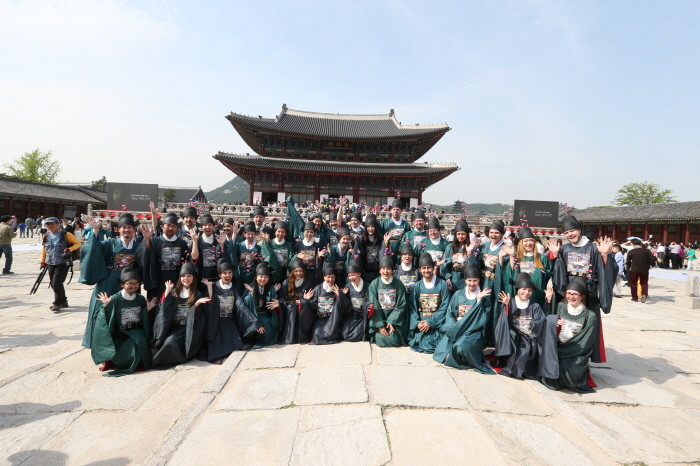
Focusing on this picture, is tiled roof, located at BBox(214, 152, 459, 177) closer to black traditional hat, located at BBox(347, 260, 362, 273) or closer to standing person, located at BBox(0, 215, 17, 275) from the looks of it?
standing person, located at BBox(0, 215, 17, 275)

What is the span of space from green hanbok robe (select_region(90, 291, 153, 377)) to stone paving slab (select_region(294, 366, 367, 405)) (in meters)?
2.19

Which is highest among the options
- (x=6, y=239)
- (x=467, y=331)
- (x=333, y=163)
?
(x=333, y=163)

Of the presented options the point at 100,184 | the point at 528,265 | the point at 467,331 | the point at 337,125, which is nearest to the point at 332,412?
the point at 467,331

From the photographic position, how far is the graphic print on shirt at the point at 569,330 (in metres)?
4.20

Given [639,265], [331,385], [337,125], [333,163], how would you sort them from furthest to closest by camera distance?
[337,125] < [333,163] < [639,265] < [331,385]

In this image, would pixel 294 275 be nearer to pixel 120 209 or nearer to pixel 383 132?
pixel 120 209

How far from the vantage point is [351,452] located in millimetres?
2766

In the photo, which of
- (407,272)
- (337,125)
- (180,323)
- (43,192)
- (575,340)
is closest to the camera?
(575,340)

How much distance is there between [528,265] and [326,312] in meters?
3.14

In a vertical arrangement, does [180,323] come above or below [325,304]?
below

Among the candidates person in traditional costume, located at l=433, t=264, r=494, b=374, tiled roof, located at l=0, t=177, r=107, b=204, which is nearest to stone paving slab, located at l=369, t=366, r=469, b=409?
person in traditional costume, located at l=433, t=264, r=494, b=374

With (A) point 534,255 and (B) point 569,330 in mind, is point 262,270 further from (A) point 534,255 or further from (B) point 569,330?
(B) point 569,330

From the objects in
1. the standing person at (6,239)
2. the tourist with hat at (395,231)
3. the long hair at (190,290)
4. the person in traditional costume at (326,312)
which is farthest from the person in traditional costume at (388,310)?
the standing person at (6,239)

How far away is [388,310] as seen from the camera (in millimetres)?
5383
